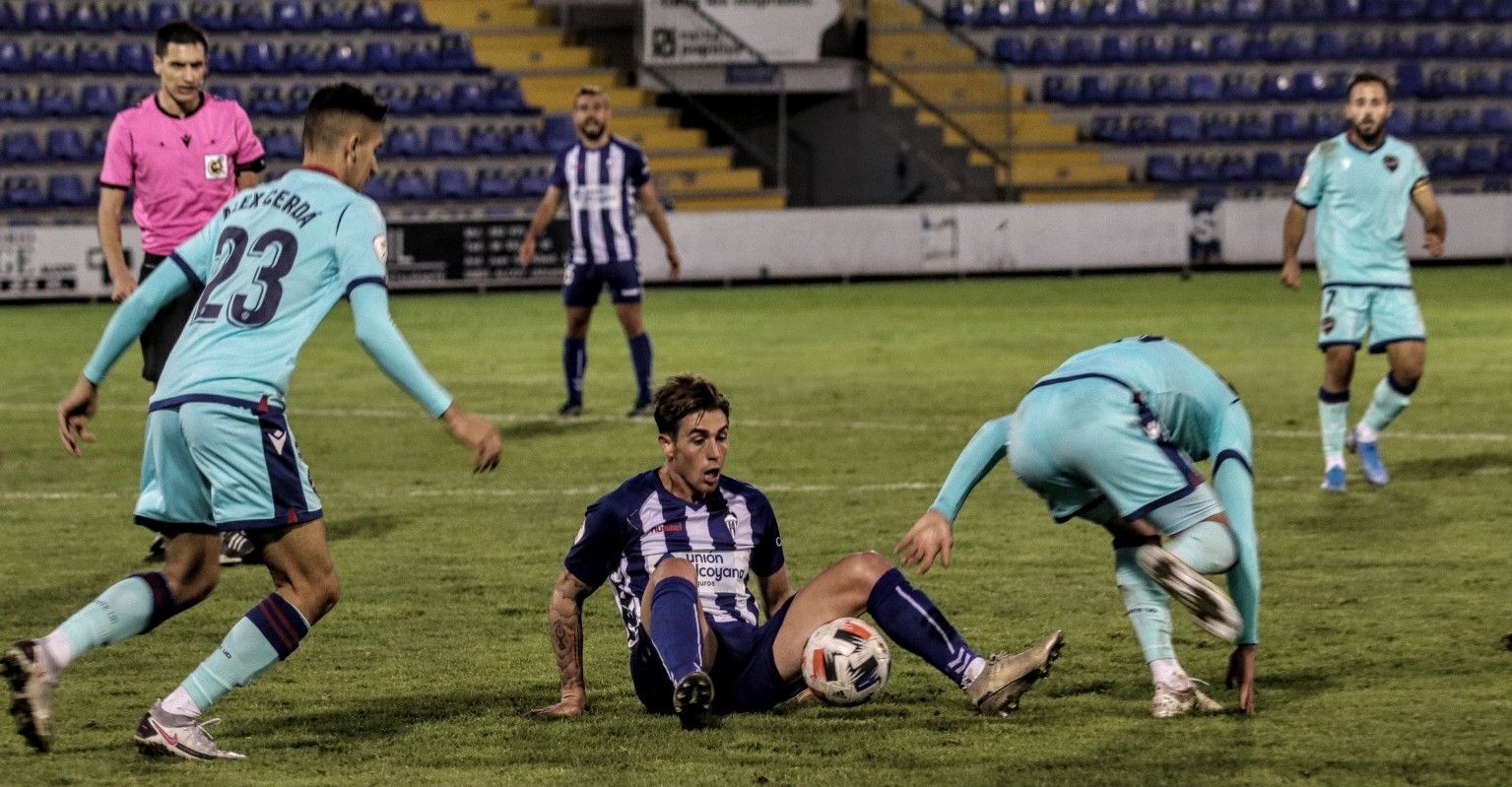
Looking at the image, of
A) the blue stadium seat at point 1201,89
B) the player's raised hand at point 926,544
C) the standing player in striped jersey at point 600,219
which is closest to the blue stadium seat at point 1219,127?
the blue stadium seat at point 1201,89

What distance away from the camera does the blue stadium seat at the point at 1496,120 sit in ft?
99.3

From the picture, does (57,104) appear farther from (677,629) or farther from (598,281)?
(677,629)

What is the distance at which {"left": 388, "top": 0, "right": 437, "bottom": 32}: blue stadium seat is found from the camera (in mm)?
28906

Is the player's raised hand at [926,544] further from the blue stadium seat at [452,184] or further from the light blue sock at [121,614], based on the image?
the blue stadium seat at [452,184]

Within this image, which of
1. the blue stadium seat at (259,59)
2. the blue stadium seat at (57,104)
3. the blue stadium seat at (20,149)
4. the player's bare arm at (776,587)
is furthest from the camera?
the blue stadium seat at (259,59)

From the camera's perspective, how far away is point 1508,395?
1375cm

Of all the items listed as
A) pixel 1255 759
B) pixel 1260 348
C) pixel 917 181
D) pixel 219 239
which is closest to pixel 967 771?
pixel 1255 759

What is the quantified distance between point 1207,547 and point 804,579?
9.47ft

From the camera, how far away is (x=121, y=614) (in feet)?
17.9

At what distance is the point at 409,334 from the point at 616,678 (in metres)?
13.3

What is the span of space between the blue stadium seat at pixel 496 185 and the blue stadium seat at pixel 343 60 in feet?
8.40

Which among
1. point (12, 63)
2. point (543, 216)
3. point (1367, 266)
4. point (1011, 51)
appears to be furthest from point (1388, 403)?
point (12, 63)

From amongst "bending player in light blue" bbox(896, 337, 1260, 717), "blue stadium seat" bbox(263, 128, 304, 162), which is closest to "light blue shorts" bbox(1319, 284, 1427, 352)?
"bending player in light blue" bbox(896, 337, 1260, 717)

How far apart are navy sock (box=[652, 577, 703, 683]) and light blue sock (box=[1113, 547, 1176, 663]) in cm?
124
